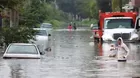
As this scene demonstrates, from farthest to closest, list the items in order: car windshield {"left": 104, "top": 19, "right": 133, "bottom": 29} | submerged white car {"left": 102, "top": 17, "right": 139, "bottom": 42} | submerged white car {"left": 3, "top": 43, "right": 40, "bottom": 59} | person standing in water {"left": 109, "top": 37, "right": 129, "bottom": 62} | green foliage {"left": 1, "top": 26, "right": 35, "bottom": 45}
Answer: car windshield {"left": 104, "top": 19, "right": 133, "bottom": 29} → submerged white car {"left": 102, "top": 17, "right": 139, "bottom": 42} → green foliage {"left": 1, "top": 26, "right": 35, "bottom": 45} → submerged white car {"left": 3, "top": 43, "right": 40, "bottom": 59} → person standing in water {"left": 109, "top": 37, "right": 129, "bottom": 62}

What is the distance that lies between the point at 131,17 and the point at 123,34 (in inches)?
93.1

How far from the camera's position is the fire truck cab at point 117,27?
4353 cm

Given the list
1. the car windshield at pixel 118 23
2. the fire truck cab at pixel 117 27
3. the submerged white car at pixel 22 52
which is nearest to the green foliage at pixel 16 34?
the submerged white car at pixel 22 52

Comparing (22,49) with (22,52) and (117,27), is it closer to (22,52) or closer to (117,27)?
(22,52)

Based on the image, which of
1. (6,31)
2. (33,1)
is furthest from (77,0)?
(6,31)

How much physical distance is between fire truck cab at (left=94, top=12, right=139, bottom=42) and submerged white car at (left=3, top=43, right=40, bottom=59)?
53.8ft

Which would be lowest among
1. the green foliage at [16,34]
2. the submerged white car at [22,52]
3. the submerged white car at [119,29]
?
the submerged white car at [119,29]

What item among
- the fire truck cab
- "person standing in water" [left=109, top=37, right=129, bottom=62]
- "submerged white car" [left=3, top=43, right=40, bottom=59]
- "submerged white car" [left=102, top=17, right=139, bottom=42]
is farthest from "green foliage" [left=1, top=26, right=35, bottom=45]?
"person standing in water" [left=109, top=37, right=129, bottom=62]

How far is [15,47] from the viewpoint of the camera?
2786 centimetres

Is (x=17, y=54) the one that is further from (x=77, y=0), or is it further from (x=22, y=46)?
(x=77, y=0)

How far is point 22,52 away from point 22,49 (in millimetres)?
217

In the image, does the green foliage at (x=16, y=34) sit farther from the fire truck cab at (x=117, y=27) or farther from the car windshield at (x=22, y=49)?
the fire truck cab at (x=117, y=27)

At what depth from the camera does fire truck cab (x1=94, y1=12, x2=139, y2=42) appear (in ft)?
143

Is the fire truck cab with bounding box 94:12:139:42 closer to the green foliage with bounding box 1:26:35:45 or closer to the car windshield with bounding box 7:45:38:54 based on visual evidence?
the green foliage with bounding box 1:26:35:45
